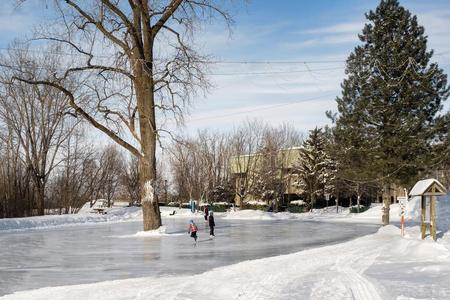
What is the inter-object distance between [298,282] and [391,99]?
25.1 m

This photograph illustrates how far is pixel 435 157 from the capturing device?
32.3 m

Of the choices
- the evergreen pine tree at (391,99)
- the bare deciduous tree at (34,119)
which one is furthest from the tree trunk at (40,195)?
the evergreen pine tree at (391,99)

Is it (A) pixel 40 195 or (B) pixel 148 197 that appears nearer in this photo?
(B) pixel 148 197

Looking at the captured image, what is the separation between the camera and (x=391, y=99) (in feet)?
109

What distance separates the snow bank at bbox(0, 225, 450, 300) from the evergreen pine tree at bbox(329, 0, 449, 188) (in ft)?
60.6

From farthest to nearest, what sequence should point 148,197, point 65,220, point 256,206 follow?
point 256,206 → point 65,220 → point 148,197

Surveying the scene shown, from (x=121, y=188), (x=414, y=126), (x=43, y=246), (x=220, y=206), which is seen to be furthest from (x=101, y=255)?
(x=121, y=188)

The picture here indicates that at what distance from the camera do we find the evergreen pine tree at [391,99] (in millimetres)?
32250

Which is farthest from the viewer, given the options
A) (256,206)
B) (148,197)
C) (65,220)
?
(256,206)

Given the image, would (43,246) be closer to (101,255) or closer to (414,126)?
(101,255)

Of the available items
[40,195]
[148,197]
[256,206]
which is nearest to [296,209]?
[256,206]

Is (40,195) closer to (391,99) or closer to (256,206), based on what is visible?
(256,206)

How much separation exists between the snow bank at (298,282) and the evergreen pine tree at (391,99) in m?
18.5

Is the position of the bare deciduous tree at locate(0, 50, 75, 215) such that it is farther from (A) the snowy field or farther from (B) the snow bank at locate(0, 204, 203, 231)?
(A) the snowy field
